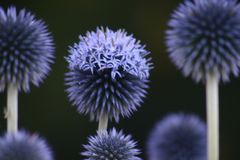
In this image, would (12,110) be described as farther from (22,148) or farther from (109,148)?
(109,148)

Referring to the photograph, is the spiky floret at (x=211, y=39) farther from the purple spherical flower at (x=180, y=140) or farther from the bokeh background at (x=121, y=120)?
the bokeh background at (x=121, y=120)

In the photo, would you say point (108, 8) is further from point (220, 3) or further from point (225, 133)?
point (220, 3)

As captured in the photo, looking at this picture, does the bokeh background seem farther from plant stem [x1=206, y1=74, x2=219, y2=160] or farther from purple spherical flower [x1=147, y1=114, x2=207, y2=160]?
plant stem [x1=206, y1=74, x2=219, y2=160]

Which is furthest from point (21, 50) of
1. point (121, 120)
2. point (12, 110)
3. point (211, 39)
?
point (121, 120)

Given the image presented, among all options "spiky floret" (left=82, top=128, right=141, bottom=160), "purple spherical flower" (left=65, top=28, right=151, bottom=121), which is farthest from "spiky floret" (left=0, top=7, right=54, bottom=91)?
"spiky floret" (left=82, top=128, right=141, bottom=160)

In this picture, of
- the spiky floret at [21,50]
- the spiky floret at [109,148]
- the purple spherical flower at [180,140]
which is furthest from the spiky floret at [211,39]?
the spiky floret at [21,50]
